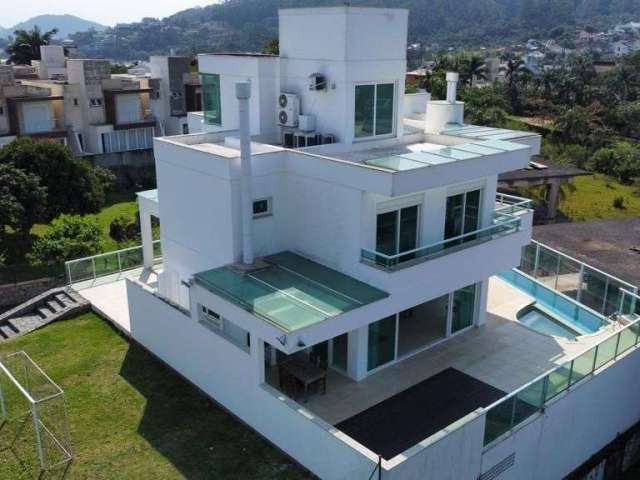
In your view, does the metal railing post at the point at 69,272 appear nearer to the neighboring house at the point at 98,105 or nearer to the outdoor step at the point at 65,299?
the outdoor step at the point at 65,299

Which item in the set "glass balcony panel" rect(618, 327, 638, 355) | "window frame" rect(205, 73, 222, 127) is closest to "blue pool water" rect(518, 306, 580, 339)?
"glass balcony panel" rect(618, 327, 638, 355)

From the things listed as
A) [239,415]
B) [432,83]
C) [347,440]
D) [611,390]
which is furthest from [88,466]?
[432,83]

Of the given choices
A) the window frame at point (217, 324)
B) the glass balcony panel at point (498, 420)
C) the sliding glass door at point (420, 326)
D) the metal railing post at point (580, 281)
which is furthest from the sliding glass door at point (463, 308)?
the window frame at point (217, 324)

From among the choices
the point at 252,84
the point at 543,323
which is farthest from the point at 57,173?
the point at 543,323

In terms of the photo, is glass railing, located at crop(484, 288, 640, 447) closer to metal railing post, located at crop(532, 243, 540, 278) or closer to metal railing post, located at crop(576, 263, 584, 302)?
metal railing post, located at crop(576, 263, 584, 302)

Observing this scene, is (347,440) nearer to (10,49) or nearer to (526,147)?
(526,147)

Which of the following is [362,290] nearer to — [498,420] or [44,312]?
[498,420]
